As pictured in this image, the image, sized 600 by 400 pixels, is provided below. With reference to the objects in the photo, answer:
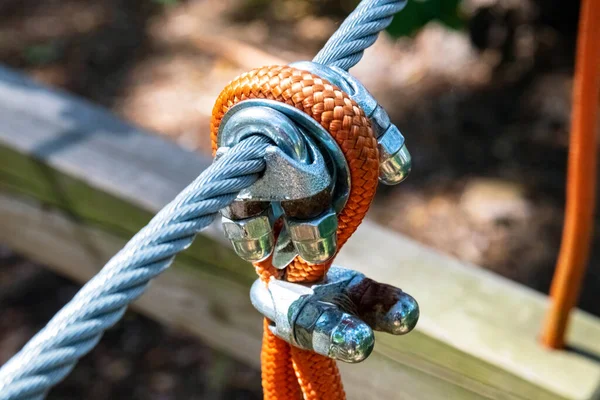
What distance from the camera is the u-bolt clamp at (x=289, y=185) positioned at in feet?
1.37

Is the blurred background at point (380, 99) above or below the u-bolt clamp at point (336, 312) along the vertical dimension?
below

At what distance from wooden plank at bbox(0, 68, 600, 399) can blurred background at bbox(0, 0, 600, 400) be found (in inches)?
13.1

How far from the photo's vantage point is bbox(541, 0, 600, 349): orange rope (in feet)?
2.69

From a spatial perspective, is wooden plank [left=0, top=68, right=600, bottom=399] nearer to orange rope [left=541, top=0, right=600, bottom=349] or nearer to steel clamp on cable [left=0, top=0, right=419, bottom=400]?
orange rope [left=541, top=0, right=600, bottom=349]

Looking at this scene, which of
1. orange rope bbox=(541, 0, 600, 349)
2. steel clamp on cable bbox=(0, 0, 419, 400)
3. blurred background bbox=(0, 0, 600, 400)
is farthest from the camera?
blurred background bbox=(0, 0, 600, 400)

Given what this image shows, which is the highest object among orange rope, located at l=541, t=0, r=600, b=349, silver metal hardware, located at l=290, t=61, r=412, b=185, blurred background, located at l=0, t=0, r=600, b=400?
silver metal hardware, located at l=290, t=61, r=412, b=185

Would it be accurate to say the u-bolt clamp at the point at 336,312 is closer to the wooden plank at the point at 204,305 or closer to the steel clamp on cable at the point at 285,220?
the steel clamp on cable at the point at 285,220

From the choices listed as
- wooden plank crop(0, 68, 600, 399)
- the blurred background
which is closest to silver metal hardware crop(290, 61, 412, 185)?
wooden plank crop(0, 68, 600, 399)

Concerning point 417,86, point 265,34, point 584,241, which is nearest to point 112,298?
point 584,241

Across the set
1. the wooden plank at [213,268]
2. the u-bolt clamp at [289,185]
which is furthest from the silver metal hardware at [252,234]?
the wooden plank at [213,268]

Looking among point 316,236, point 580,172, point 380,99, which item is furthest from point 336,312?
point 380,99

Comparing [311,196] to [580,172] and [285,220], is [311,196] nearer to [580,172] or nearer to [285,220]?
[285,220]

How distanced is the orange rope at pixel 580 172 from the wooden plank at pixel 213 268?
0.09 feet

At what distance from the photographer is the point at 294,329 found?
0.47 metres
